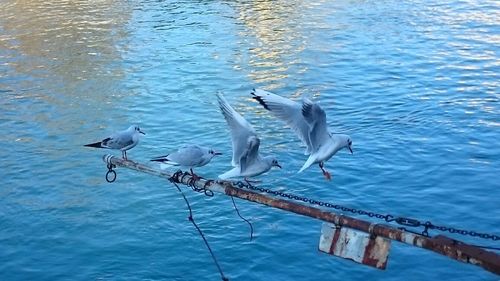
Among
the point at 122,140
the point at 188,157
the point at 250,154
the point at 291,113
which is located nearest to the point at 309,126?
the point at 291,113

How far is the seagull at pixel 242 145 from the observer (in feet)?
25.3

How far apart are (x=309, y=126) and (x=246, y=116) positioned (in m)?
8.98

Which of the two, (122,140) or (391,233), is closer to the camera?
(391,233)

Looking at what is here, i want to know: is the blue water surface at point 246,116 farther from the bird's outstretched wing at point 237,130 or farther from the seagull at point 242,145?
the bird's outstretched wing at point 237,130

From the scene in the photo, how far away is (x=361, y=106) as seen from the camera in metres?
17.6

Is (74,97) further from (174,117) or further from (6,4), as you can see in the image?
(6,4)

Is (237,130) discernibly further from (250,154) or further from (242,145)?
(250,154)

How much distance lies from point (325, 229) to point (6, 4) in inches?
1142

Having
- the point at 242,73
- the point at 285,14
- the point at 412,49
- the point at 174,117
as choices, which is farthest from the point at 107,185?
the point at 285,14

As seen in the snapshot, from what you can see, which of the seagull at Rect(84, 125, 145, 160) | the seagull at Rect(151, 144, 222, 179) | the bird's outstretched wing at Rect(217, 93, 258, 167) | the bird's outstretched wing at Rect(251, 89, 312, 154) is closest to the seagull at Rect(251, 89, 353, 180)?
the bird's outstretched wing at Rect(251, 89, 312, 154)

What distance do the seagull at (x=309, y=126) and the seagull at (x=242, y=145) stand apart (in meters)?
0.43

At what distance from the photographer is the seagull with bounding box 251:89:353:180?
8.08 m

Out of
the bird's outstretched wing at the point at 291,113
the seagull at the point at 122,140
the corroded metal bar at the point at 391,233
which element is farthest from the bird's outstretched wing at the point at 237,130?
the seagull at the point at 122,140

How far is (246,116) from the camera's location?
56.1 ft
